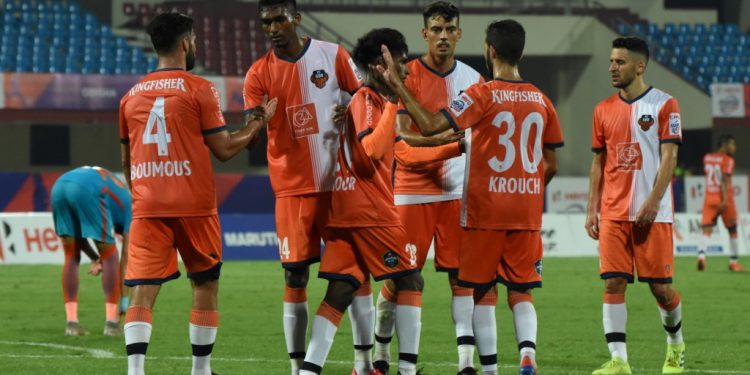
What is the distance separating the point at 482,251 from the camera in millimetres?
7855

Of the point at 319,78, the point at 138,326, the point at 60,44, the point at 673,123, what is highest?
the point at 60,44

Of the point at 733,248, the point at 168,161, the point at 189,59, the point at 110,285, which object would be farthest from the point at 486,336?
the point at 733,248

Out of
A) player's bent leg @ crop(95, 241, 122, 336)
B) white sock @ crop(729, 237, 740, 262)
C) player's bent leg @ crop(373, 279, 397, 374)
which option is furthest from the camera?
white sock @ crop(729, 237, 740, 262)

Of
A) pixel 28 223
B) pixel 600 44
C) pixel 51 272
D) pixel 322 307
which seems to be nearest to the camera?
pixel 322 307

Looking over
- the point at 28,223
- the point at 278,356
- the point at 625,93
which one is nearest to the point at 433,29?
the point at 625,93

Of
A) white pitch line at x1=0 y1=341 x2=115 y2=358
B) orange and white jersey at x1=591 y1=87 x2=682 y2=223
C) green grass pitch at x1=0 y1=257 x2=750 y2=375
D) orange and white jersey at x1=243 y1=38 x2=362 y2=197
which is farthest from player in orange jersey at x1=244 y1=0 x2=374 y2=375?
white pitch line at x1=0 y1=341 x2=115 y2=358

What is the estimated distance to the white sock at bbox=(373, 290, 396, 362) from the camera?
865cm

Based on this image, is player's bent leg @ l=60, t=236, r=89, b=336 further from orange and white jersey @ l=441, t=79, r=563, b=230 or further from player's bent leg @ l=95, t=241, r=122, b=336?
orange and white jersey @ l=441, t=79, r=563, b=230

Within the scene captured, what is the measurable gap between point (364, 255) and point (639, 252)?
264cm

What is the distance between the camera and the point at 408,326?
7902 millimetres

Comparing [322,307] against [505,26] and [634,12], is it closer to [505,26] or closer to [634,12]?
[505,26]

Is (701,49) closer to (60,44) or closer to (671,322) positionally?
(60,44)

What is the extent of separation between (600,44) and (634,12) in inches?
172

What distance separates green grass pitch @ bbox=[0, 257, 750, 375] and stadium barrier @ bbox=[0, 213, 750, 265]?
2406mm
